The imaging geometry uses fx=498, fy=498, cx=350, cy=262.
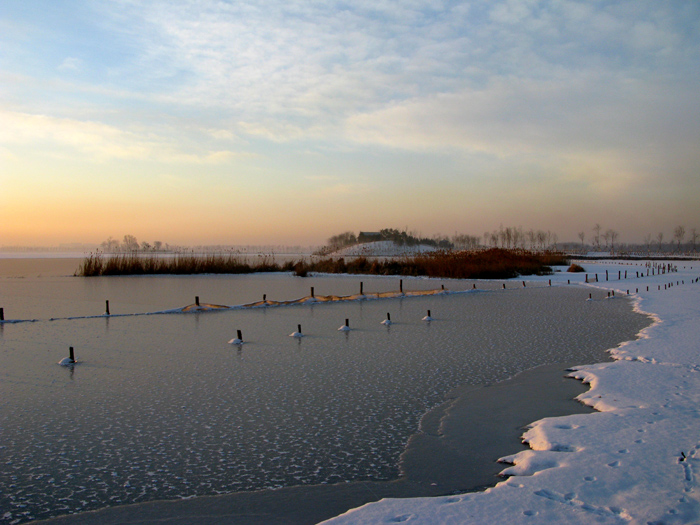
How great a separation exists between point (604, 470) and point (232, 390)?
4197 millimetres

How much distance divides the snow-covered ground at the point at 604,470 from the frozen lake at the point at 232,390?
2.59ft

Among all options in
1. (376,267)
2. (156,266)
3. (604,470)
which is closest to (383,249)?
(376,267)

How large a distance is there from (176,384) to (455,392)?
141 inches

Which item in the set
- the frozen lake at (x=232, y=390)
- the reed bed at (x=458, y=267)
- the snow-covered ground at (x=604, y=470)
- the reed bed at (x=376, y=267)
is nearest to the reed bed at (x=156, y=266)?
the reed bed at (x=376, y=267)

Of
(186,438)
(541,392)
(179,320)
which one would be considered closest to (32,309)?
(179,320)

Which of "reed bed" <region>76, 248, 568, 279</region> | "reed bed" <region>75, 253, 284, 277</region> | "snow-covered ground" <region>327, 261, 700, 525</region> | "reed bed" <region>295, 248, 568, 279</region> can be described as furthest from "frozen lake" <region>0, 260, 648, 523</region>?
"reed bed" <region>75, 253, 284, 277</region>

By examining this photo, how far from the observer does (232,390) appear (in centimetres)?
623

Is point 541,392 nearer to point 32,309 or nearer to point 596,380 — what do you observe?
point 596,380

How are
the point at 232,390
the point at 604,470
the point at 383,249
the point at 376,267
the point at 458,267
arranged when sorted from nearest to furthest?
the point at 604,470
the point at 232,390
the point at 458,267
the point at 376,267
the point at 383,249

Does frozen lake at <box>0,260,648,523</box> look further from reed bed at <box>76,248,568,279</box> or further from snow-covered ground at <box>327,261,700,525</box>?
reed bed at <box>76,248,568,279</box>

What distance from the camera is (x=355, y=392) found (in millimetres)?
A: 6102

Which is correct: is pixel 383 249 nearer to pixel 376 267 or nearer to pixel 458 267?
pixel 376 267

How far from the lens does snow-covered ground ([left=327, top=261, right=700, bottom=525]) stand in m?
3.19

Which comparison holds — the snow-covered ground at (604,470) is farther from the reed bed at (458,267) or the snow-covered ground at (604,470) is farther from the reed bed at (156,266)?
the reed bed at (156,266)
